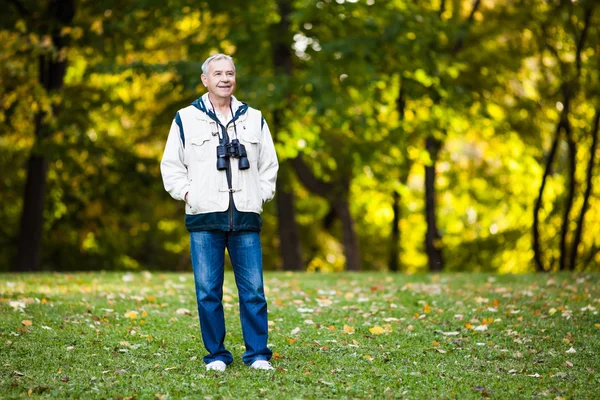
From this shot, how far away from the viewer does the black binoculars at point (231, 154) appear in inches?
209

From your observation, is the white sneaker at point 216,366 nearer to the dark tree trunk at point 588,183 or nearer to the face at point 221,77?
the face at point 221,77

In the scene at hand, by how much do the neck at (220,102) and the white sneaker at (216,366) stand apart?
1.82 metres

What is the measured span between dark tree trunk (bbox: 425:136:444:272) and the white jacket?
38.8 ft

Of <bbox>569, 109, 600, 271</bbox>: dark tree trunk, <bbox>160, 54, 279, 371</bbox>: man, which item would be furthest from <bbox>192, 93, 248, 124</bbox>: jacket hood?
<bbox>569, 109, 600, 271</bbox>: dark tree trunk

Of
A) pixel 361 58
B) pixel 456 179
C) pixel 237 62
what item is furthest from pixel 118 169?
pixel 456 179

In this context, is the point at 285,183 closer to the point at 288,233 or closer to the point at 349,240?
the point at 288,233

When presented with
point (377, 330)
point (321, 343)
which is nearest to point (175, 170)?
point (321, 343)

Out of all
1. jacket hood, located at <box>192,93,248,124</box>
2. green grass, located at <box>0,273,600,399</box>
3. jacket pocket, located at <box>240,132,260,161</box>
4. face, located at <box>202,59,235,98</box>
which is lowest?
green grass, located at <box>0,273,600,399</box>

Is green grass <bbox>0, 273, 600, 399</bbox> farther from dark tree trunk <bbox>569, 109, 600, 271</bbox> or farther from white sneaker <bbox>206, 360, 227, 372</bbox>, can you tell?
dark tree trunk <bbox>569, 109, 600, 271</bbox>

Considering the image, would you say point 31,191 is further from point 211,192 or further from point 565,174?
point 565,174

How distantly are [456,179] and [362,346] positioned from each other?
1499cm

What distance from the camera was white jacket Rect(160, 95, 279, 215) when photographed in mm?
5320

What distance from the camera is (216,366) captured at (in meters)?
5.46

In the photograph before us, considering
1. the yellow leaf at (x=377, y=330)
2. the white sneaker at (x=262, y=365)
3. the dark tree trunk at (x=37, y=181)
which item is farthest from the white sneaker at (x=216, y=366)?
the dark tree trunk at (x=37, y=181)
